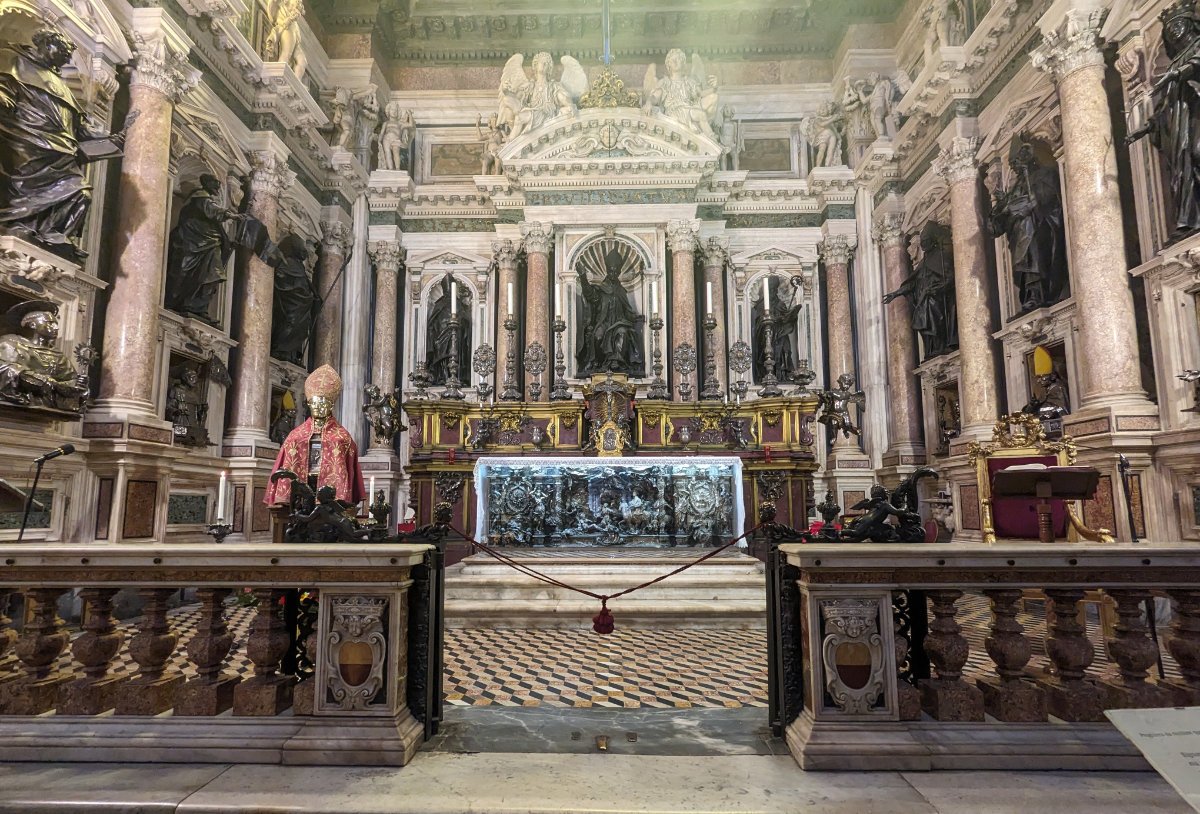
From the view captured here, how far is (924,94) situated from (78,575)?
12.7 metres

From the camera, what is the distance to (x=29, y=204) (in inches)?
261

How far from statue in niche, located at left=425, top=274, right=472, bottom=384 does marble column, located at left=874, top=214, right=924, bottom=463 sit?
884cm

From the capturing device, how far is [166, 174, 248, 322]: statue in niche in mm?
9336

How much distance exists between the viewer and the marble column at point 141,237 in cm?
775

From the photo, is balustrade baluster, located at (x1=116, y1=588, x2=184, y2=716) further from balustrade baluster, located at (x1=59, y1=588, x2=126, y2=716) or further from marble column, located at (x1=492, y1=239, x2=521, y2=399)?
marble column, located at (x1=492, y1=239, x2=521, y2=399)

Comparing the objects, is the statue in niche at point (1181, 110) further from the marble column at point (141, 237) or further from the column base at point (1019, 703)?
the marble column at point (141, 237)

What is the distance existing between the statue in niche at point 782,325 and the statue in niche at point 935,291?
8.82 feet

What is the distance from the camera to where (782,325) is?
14.8m

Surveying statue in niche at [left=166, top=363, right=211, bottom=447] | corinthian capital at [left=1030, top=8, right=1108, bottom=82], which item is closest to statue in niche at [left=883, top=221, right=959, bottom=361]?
corinthian capital at [left=1030, top=8, right=1108, bottom=82]

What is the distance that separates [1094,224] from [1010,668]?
23.1 ft

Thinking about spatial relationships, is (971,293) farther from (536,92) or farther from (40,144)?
(40,144)

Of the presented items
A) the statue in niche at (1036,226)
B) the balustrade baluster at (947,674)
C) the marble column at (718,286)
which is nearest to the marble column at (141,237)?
the balustrade baluster at (947,674)

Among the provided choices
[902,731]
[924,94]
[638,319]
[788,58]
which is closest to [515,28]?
[788,58]

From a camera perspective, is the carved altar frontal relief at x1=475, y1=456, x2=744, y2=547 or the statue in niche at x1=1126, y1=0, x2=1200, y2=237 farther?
the carved altar frontal relief at x1=475, y1=456, x2=744, y2=547
